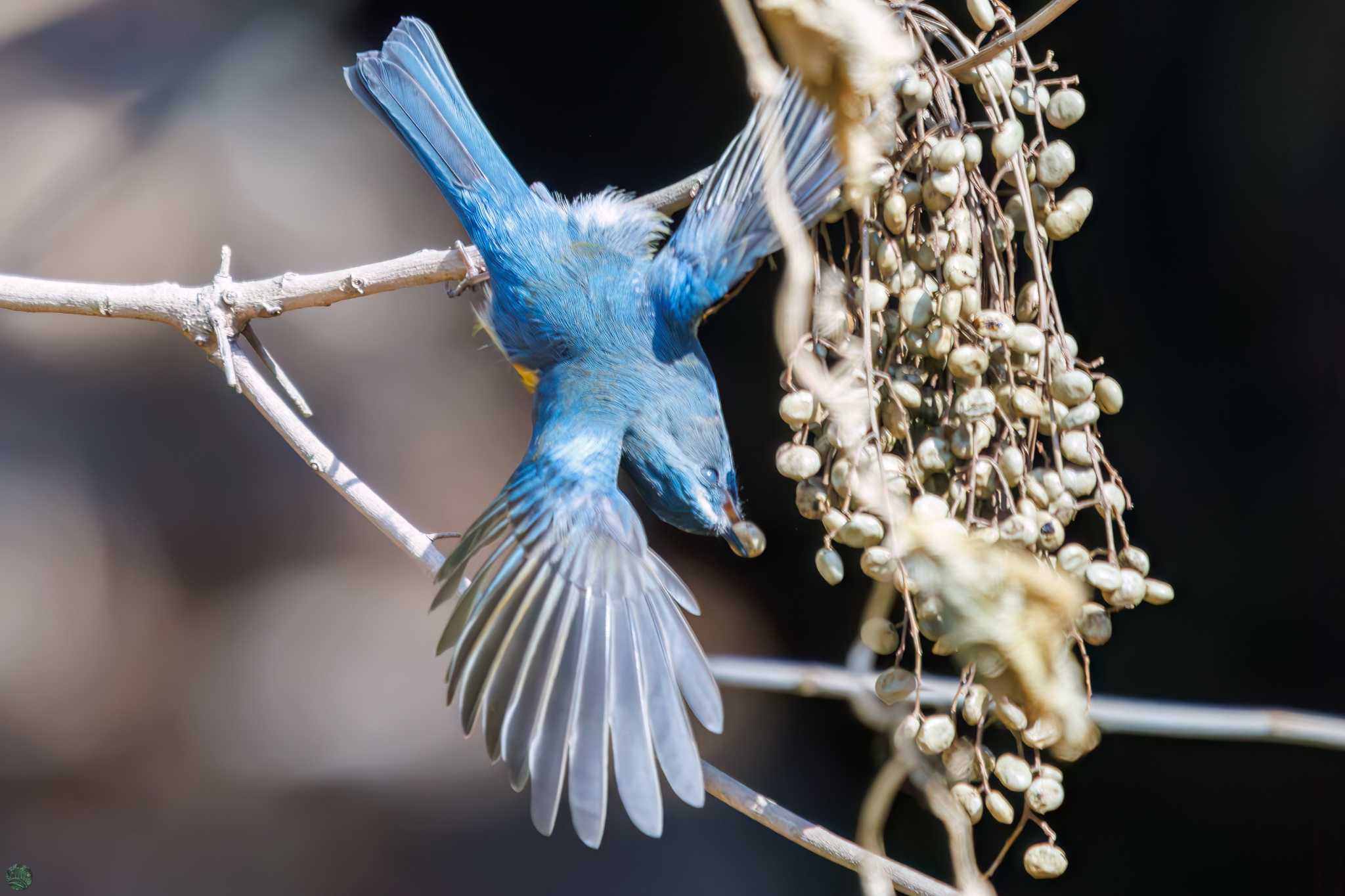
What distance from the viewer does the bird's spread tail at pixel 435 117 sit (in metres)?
1.98

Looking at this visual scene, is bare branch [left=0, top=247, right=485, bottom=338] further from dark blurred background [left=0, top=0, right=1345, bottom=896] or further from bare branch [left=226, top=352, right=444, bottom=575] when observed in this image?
dark blurred background [left=0, top=0, right=1345, bottom=896]

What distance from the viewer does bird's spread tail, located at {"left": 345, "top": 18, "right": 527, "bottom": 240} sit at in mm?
1978

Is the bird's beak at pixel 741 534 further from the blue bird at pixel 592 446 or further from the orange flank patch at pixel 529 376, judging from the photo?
the orange flank patch at pixel 529 376

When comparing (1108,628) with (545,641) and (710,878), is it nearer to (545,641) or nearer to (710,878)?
(545,641)

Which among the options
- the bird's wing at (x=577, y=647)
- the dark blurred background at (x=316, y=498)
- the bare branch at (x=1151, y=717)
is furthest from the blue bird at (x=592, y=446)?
the dark blurred background at (x=316, y=498)

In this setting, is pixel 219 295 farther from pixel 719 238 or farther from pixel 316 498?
pixel 316 498

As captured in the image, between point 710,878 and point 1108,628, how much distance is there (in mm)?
1856

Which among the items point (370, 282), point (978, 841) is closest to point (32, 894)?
point (370, 282)

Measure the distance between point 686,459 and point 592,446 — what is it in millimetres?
146

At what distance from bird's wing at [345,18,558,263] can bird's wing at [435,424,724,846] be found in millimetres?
471

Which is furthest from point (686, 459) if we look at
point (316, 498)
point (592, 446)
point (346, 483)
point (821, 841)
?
point (316, 498)

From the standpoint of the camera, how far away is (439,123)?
6.58ft

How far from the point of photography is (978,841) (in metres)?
2.44

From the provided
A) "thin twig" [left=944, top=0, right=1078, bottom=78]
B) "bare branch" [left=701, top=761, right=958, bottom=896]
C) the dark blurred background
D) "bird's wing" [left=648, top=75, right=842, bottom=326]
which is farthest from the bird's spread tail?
"bare branch" [left=701, top=761, right=958, bottom=896]
